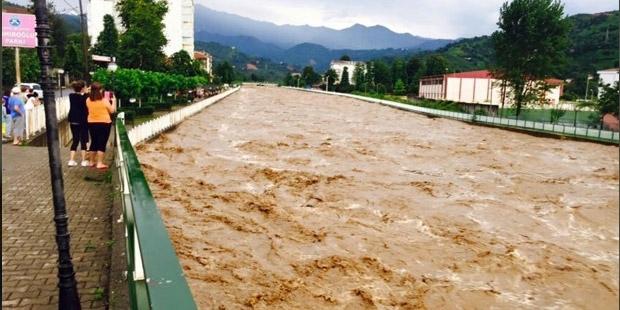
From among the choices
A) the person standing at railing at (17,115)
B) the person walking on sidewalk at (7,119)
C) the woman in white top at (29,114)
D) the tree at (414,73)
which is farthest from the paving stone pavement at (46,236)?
the tree at (414,73)

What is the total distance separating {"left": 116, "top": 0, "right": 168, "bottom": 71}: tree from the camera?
48.2m

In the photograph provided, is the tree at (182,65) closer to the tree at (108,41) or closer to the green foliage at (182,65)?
the green foliage at (182,65)

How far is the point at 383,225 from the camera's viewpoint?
9.75 m

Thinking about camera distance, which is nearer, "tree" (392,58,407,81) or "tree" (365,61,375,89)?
"tree" (365,61,375,89)

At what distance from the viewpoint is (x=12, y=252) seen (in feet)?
19.3

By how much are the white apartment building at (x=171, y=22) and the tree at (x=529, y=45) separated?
4879 cm

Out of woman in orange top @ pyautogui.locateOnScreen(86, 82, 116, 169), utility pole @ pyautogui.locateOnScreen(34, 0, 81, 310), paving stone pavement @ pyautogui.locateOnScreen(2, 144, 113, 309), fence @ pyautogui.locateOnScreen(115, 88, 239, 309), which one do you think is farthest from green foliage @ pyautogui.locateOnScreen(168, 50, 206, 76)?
fence @ pyautogui.locateOnScreen(115, 88, 239, 309)

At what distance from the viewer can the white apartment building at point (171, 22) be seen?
85.8m

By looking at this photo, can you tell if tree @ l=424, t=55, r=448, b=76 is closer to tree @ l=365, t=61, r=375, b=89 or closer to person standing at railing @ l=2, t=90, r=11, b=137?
tree @ l=365, t=61, r=375, b=89

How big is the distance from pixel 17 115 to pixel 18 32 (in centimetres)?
235

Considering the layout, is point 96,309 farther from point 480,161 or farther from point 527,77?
point 527,77

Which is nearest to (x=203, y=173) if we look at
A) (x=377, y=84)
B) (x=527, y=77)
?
(x=527, y=77)

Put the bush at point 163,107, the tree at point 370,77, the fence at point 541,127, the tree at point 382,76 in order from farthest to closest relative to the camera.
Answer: the tree at point 382,76, the tree at point 370,77, the bush at point 163,107, the fence at point 541,127

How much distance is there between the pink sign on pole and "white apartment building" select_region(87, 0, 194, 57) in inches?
2299
